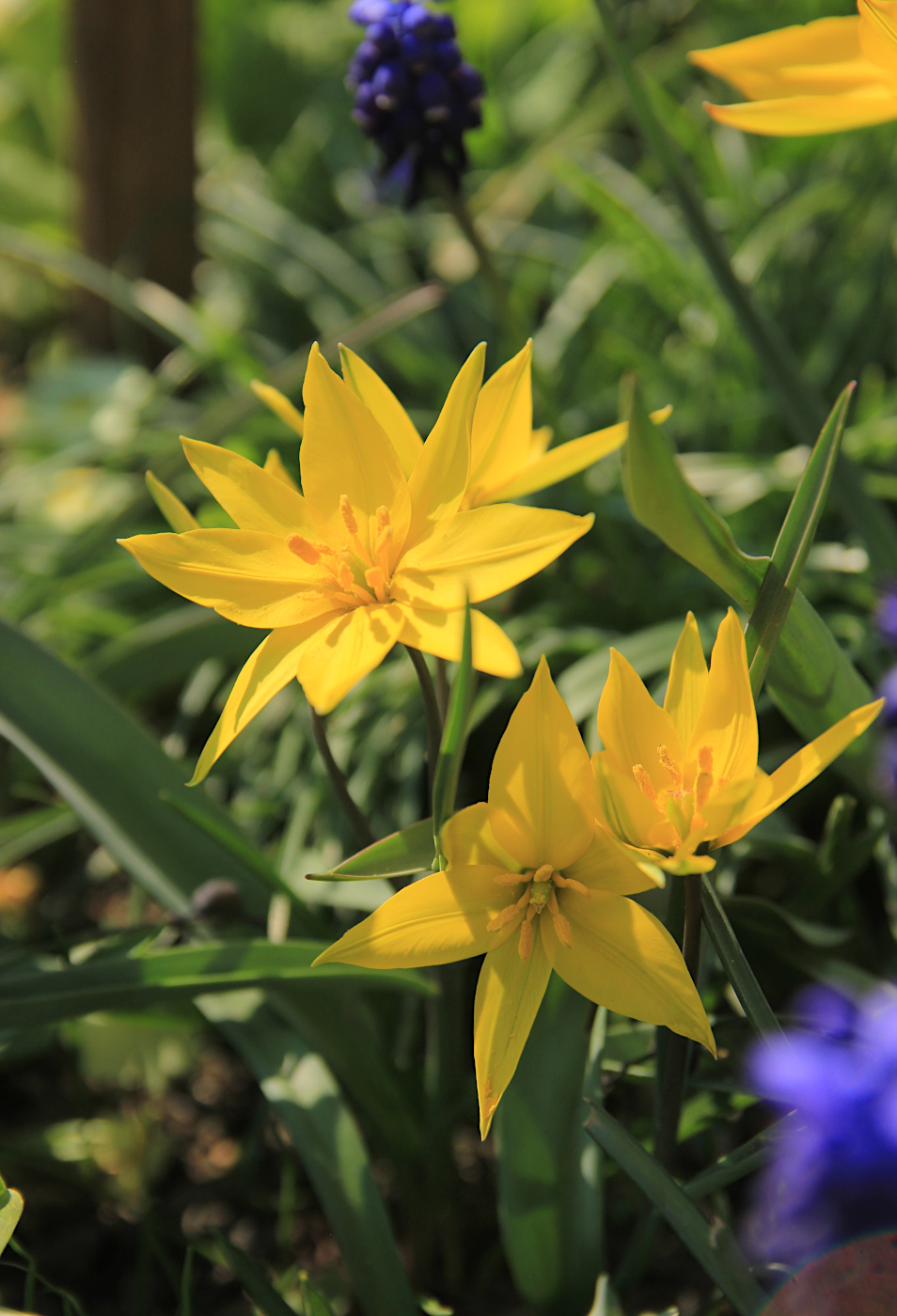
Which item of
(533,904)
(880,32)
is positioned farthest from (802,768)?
(880,32)

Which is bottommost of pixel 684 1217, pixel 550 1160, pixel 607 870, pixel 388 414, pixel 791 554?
pixel 550 1160

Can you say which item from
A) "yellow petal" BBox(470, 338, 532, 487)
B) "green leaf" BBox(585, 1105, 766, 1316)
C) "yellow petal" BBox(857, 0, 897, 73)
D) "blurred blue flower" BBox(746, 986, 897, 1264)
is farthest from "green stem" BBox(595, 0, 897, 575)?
"green leaf" BBox(585, 1105, 766, 1316)

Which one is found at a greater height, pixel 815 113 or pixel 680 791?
pixel 815 113

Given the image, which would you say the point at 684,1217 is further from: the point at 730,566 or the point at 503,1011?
the point at 730,566

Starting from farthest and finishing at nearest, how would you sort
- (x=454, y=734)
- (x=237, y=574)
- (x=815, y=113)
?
(x=815, y=113) → (x=237, y=574) → (x=454, y=734)

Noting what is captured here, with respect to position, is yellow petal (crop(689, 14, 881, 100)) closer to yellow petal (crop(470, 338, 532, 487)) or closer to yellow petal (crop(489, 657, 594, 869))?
yellow petal (crop(470, 338, 532, 487))

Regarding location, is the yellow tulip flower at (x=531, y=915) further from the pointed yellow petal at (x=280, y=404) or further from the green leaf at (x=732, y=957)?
the pointed yellow petal at (x=280, y=404)

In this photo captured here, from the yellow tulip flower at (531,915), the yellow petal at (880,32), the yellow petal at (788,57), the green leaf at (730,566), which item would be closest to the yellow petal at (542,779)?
the yellow tulip flower at (531,915)
